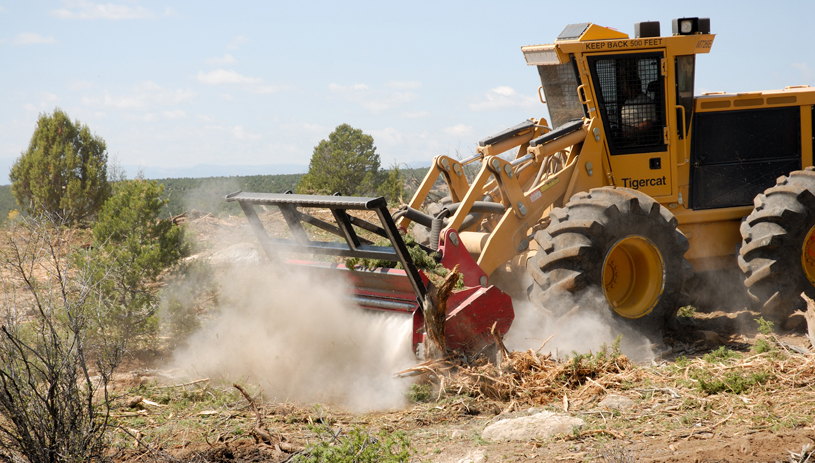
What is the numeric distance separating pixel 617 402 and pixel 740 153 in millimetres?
4647

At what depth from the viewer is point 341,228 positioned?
549 centimetres

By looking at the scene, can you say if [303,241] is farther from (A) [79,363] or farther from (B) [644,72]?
(B) [644,72]

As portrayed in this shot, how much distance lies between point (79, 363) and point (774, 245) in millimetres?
6646

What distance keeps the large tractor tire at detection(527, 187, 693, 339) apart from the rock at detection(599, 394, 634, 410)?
1145mm

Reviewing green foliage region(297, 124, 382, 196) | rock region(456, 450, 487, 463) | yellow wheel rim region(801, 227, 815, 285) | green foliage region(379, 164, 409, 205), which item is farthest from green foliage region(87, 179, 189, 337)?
green foliage region(297, 124, 382, 196)

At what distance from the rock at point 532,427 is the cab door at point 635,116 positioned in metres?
3.85

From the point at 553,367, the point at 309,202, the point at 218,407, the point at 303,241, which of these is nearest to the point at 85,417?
the point at 218,407

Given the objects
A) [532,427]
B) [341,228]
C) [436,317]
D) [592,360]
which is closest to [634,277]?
[592,360]

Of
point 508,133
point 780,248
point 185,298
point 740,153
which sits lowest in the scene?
point 185,298

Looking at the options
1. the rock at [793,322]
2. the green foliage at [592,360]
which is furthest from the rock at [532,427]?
the rock at [793,322]

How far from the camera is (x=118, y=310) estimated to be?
7473mm

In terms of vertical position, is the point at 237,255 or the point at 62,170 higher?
the point at 62,170

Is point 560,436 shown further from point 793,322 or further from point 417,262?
point 793,322

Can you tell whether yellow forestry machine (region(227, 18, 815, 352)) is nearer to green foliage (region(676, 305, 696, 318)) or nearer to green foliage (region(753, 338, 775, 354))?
green foliage (region(676, 305, 696, 318))
